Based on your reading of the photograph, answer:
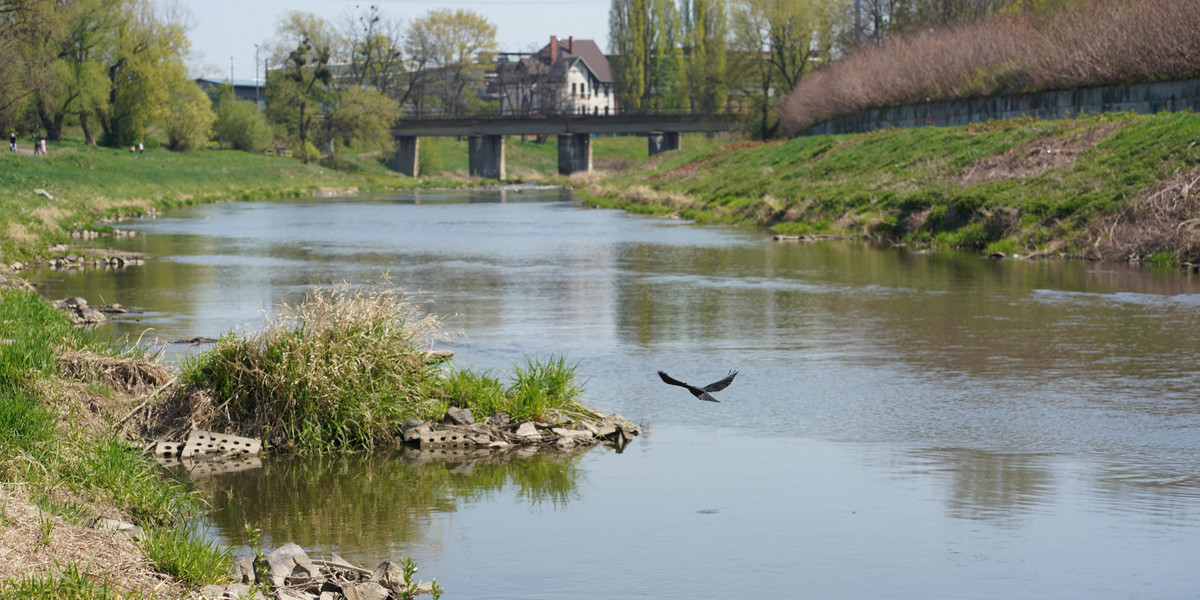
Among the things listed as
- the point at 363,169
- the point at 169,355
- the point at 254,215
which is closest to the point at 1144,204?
the point at 169,355

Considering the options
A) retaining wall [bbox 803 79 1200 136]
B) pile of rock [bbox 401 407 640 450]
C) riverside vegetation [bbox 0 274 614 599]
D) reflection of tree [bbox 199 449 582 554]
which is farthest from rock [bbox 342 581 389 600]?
retaining wall [bbox 803 79 1200 136]

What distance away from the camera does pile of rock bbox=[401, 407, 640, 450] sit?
400 inches

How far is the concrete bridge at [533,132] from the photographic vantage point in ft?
352

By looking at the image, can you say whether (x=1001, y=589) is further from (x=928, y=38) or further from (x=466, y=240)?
(x=928, y=38)

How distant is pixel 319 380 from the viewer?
9867 mm

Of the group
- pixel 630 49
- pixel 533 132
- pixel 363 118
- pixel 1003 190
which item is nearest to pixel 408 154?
pixel 363 118

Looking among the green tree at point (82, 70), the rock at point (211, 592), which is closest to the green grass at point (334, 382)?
the rock at point (211, 592)

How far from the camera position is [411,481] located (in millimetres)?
9203

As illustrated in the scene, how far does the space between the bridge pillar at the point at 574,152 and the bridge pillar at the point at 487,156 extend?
534cm

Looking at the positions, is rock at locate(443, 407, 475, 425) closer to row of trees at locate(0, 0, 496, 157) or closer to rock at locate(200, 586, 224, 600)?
rock at locate(200, 586, 224, 600)

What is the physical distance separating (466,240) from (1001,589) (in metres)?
29.1

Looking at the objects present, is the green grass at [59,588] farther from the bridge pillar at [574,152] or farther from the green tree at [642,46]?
the green tree at [642,46]

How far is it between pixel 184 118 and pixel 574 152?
34.7 meters

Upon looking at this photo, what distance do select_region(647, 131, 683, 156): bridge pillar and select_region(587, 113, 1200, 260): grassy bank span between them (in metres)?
63.8
